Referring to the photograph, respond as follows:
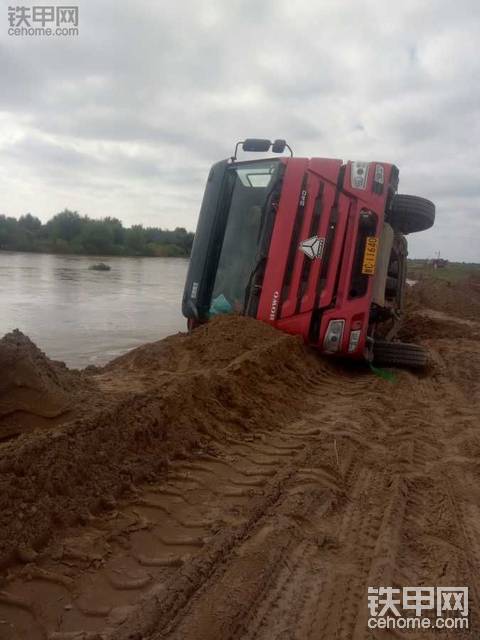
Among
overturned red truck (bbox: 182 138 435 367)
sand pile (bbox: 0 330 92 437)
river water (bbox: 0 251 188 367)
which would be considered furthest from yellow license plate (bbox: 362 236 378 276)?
sand pile (bbox: 0 330 92 437)

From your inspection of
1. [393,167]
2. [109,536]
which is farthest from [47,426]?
[393,167]

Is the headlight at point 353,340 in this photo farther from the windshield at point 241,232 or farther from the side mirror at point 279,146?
the side mirror at point 279,146

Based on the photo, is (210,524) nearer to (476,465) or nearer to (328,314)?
(476,465)

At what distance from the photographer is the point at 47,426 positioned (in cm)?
291

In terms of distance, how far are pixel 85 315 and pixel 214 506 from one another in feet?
29.2

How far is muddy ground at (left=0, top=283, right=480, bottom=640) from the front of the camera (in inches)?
74.5

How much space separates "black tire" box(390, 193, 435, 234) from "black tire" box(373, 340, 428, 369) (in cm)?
171

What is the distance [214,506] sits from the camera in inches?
103

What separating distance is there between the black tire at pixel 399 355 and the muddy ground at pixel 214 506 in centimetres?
182

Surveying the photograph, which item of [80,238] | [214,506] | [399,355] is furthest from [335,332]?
[80,238]

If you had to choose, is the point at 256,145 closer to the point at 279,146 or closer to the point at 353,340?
the point at 279,146

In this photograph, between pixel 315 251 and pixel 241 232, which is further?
pixel 241 232

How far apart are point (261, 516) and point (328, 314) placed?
3.53 metres

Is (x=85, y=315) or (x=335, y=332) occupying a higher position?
(x=335, y=332)
